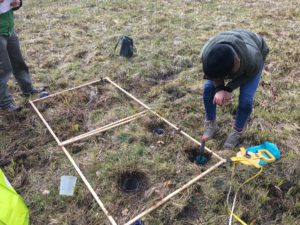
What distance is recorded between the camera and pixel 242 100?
321cm

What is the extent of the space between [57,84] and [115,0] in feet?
17.5

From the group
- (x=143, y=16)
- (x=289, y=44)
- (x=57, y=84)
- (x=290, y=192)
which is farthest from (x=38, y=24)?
(x=290, y=192)

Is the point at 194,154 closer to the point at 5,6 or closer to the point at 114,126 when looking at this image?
the point at 114,126

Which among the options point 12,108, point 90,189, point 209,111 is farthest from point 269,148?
point 12,108

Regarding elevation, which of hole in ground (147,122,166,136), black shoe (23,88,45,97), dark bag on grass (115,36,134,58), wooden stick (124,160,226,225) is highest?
dark bag on grass (115,36,134,58)

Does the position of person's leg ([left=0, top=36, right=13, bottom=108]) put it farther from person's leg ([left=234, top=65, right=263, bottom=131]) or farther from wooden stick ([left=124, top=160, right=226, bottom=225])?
person's leg ([left=234, top=65, right=263, bottom=131])

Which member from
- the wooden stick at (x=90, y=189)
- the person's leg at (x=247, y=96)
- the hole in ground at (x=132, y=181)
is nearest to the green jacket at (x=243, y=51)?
the person's leg at (x=247, y=96)

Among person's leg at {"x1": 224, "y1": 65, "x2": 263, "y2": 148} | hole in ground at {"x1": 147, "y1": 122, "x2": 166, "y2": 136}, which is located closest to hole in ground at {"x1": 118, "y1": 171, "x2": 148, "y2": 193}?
hole in ground at {"x1": 147, "y1": 122, "x2": 166, "y2": 136}

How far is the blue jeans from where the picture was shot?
316 centimetres

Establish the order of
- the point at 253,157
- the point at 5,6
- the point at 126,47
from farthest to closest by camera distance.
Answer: the point at 126,47, the point at 5,6, the point at 253,157

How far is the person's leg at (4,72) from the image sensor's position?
3715 millimetres

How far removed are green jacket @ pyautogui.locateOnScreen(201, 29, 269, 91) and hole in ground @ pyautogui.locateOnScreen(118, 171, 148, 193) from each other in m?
1.28

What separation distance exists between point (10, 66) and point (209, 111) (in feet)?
8.71

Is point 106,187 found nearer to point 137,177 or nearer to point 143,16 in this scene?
point 137,177
